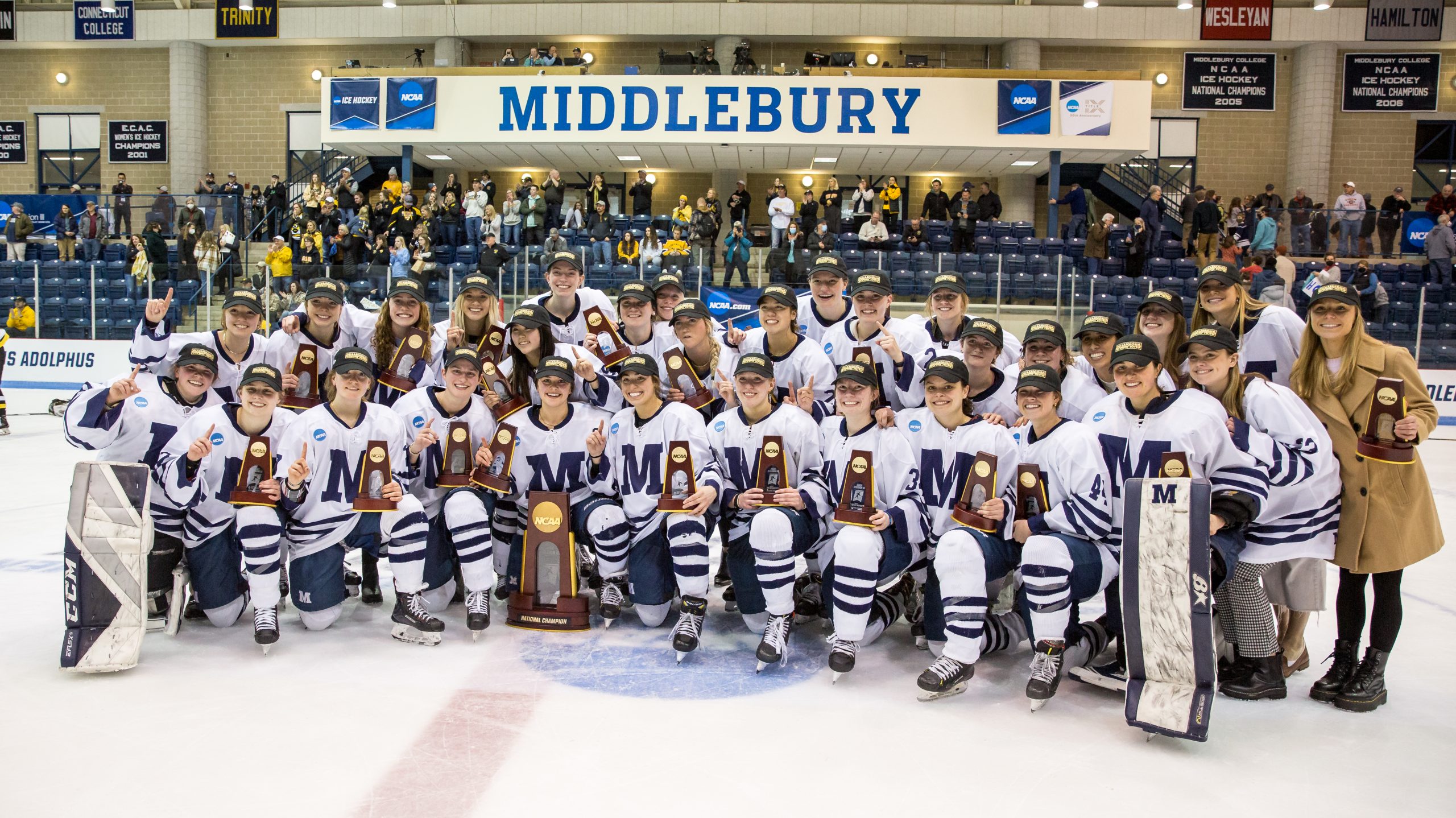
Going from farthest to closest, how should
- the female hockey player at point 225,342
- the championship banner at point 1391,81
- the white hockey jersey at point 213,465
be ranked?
the championship banner at point 1391,81
the female hockey player at point 225,342
the white hockey jersey at point 213,465

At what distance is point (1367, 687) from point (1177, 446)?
1.26m

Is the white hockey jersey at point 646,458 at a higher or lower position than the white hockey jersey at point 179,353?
lower

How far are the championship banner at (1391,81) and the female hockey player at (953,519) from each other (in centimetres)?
2327

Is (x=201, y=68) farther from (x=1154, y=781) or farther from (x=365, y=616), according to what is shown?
(x=1154, y=781)

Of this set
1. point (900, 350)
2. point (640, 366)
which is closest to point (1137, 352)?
A: point (900, 350)

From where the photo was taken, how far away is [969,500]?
4328mm

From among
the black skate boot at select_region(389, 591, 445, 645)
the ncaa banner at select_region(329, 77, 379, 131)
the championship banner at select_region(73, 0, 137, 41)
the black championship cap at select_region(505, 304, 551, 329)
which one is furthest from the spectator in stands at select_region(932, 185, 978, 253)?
the championship banner at select_region(73, 0, 137, 41)

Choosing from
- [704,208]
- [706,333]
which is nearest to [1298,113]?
[704,208]

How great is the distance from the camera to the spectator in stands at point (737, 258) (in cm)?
1401

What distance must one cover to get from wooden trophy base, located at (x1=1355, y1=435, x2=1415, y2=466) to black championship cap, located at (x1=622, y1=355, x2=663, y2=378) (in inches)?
119

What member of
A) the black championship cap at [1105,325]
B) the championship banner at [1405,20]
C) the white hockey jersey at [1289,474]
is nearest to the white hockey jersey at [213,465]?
the black championship cap at [1105,325]

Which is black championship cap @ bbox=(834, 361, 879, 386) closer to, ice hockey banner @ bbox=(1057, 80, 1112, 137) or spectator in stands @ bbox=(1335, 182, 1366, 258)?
spectator in stands @ bbox=(1335, 182, 1366, 258)

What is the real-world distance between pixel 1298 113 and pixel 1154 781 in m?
24.1

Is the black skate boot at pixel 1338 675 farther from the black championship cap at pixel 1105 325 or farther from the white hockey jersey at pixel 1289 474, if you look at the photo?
the black championship cap at pixel 1105 325
